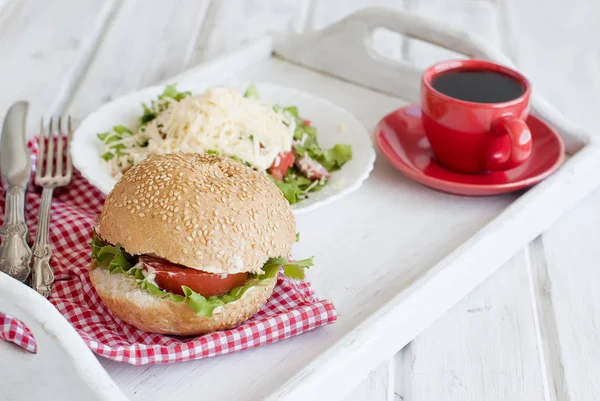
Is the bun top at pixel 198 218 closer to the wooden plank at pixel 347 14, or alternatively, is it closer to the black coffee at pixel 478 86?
the black coffee at pixel 478 86

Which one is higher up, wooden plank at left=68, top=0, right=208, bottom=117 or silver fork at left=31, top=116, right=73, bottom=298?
silver fork at left=31, top=116, right=73, bottom=298

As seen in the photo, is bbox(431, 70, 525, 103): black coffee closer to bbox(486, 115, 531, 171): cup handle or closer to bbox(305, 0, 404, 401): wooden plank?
bbox(486, 115, 531, 171): cup handle

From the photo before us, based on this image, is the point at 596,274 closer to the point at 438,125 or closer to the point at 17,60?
the point at 438,125

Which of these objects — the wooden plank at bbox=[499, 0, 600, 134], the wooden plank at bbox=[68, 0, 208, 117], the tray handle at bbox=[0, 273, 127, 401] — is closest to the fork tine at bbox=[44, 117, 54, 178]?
the wooden plank at bbox=[68, 0, 208, 117]

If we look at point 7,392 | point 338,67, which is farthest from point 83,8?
point 7,392

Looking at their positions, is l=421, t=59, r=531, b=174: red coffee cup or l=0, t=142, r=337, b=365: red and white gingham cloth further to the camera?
l=421, t=59, r=531, b=174: red coffee cup

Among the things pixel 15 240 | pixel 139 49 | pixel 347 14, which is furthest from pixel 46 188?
pixel 347 14
